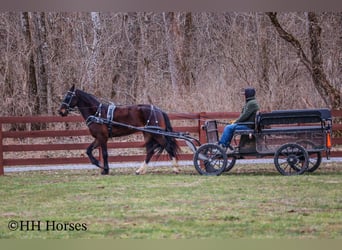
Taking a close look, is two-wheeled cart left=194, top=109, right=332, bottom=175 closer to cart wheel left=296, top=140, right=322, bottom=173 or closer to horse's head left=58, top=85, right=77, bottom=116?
cart wheel left=296, top=140, right=322, bottom=173

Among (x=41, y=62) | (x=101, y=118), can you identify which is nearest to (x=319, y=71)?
(x=101, y=118)

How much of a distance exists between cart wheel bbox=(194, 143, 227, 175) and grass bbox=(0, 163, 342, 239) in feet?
0.60

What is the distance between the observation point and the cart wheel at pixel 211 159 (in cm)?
929

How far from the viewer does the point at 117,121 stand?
32.7ft

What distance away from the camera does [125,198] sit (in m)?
7.73

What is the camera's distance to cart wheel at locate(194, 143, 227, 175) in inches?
366

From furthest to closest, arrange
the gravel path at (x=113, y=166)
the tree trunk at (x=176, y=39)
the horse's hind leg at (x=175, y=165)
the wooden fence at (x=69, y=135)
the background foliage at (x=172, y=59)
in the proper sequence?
the tree trunk at (x=176, y=39) → the background foliage at (x=172, y=59) → the gravel path at (x=113, y=166) → the wooden fence at (x=69, y=135) → the horse's hind leg at (x=175, y=165)

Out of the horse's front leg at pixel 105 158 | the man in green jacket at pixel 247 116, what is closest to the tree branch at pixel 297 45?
the man in green jacket at pixel 247 116

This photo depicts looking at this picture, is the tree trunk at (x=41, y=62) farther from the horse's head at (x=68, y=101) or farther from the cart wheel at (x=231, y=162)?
the cart wheel at (x=231, y=162)

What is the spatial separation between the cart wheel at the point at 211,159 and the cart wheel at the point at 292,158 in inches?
28.1

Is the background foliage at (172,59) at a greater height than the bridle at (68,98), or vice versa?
the background foliage at (172,59)

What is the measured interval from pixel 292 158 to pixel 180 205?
97.6 inches

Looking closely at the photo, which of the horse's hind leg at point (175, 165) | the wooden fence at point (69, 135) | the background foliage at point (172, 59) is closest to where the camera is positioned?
the horse's hind leg at point (175, 165)

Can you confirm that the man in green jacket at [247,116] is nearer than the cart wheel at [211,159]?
Yes
